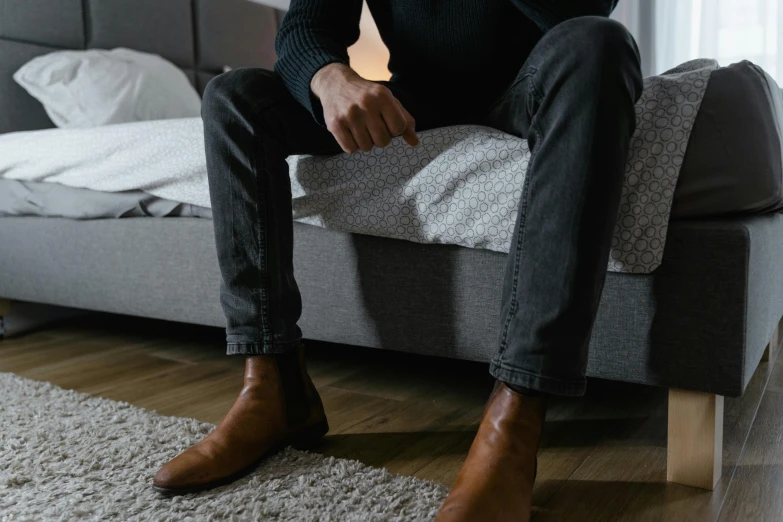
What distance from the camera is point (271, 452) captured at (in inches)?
33.9

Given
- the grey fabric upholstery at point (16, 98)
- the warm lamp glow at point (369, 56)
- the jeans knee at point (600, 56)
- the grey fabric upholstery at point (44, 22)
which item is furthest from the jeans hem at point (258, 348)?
the warm lamp glow at point (369, 56)

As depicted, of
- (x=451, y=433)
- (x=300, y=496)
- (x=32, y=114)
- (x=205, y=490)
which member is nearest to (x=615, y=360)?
(x=451, y=433)

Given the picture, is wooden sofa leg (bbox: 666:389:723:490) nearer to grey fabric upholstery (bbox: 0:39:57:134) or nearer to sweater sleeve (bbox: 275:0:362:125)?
sweater sleeve (bbox: 275:0:362:125)

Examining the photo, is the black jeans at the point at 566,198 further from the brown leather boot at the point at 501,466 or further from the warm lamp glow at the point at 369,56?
the warm lamp glow at the point at 369,56

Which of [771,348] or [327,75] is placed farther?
[771,348]

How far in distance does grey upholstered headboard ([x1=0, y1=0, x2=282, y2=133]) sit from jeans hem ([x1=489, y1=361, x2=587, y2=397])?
5.97 ft

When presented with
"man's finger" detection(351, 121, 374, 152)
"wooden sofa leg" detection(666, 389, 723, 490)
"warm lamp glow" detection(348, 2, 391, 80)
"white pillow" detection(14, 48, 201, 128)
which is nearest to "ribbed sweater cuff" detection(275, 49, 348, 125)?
"man's finger" detection(351, 121, 374, 152)

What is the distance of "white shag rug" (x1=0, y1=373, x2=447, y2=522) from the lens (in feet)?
2.37

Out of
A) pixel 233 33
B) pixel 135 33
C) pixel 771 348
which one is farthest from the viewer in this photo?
pixel 233 33

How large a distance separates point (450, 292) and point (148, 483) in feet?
1.58

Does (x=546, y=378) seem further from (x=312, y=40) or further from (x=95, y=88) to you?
(x=95, y=88)

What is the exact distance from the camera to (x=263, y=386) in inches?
33.8

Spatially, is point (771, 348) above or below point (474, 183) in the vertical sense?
below

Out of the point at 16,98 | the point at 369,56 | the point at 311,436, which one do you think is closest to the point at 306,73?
the point at 311,436
